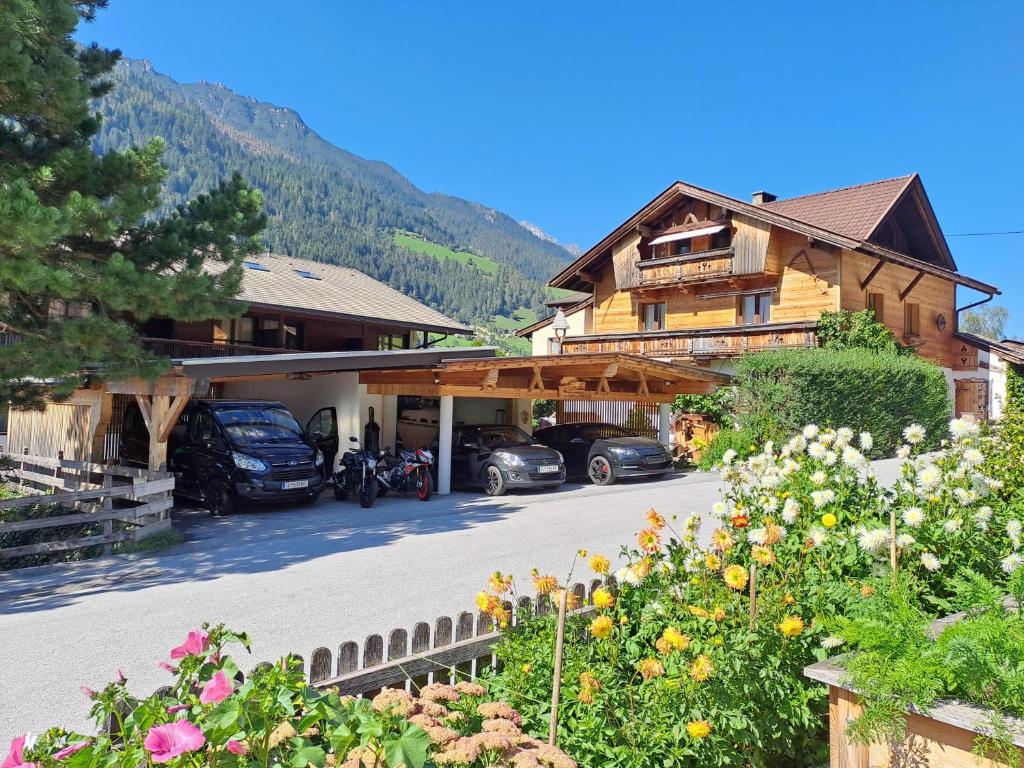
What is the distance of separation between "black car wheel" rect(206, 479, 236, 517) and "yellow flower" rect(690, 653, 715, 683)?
1049 cm

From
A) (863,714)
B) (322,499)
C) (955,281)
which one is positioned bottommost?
(322,499)

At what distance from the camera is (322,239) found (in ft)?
468

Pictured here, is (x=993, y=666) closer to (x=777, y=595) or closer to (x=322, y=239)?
(x=777, y=595)

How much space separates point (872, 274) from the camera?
24.0m

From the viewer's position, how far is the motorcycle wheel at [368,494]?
41.2ft

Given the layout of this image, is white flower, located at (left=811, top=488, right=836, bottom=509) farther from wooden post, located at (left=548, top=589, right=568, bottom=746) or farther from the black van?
the black van

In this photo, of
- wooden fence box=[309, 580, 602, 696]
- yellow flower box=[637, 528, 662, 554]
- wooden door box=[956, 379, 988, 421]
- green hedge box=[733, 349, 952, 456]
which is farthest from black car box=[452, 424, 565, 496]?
wooden door box=[956, 379, 988, 421]

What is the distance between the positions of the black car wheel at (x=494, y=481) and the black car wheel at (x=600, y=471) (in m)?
2.67

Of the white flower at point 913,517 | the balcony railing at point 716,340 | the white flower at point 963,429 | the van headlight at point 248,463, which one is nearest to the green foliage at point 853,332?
the balcony railing at point 716,340

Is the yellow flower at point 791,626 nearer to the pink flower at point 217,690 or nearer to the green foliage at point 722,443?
the pink flower at point 217,690

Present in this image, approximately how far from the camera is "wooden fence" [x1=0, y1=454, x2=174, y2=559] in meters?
8.19

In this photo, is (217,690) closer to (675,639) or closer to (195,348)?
(675,639)

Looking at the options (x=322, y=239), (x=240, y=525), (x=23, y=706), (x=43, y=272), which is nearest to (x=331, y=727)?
(x=23, y=706)

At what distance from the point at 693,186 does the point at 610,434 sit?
46.5ft
